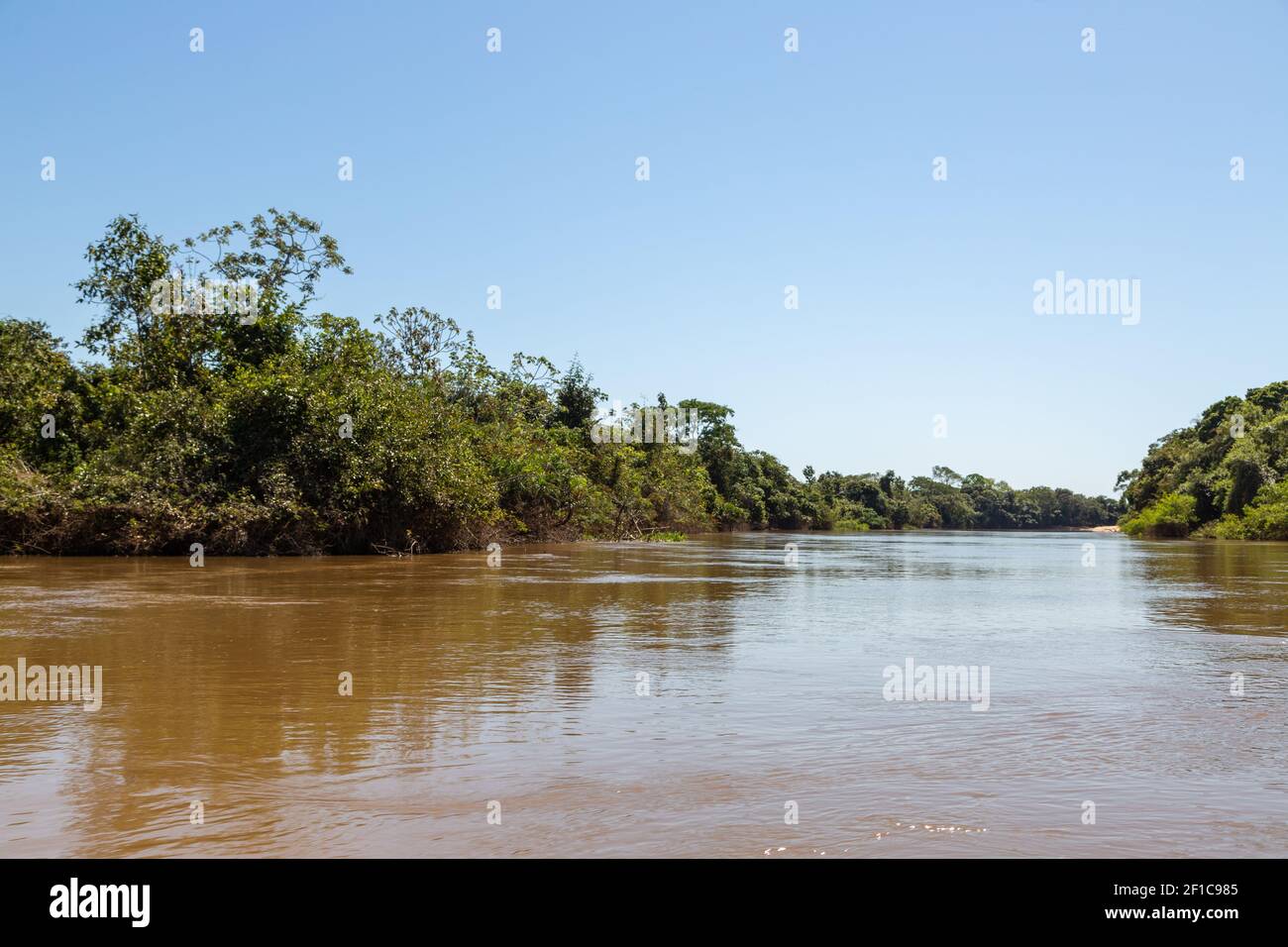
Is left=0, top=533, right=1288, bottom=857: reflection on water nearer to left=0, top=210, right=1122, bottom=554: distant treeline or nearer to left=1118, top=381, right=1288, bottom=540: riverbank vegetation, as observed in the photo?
left=0, top=210, right=1122, bottom=554: distant treeline

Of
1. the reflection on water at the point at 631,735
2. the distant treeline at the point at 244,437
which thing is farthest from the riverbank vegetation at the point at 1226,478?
the reflection on water at the point at 631,735

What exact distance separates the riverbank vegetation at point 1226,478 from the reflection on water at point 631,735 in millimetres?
45314

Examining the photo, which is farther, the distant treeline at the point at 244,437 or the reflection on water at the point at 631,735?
the distant treeline at the point at 244,437

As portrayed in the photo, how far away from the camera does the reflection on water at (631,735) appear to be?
13.5ft

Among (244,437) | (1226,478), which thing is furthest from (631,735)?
(1226,478)

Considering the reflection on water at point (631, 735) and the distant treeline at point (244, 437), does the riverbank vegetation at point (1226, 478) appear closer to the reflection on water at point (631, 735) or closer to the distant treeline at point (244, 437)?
the distant treeline at point (244, 437)

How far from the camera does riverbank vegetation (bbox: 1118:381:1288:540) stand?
52625mm

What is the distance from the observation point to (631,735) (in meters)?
5.94

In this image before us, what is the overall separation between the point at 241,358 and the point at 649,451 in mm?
32048

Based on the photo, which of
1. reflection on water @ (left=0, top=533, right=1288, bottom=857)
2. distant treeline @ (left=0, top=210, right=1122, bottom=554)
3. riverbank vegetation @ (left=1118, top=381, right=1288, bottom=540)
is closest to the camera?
reflection on water @ (left=0, top=533, right=1288, bottom=857)

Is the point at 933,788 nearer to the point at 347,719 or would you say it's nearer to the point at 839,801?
the point at 839,801

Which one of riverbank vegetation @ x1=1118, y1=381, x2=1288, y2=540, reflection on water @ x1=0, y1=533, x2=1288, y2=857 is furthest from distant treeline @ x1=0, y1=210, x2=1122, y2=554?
riverbank vegetation @ x1=1118, y1=381, x2=1288, y2=540

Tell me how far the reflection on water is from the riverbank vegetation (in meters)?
45.3
